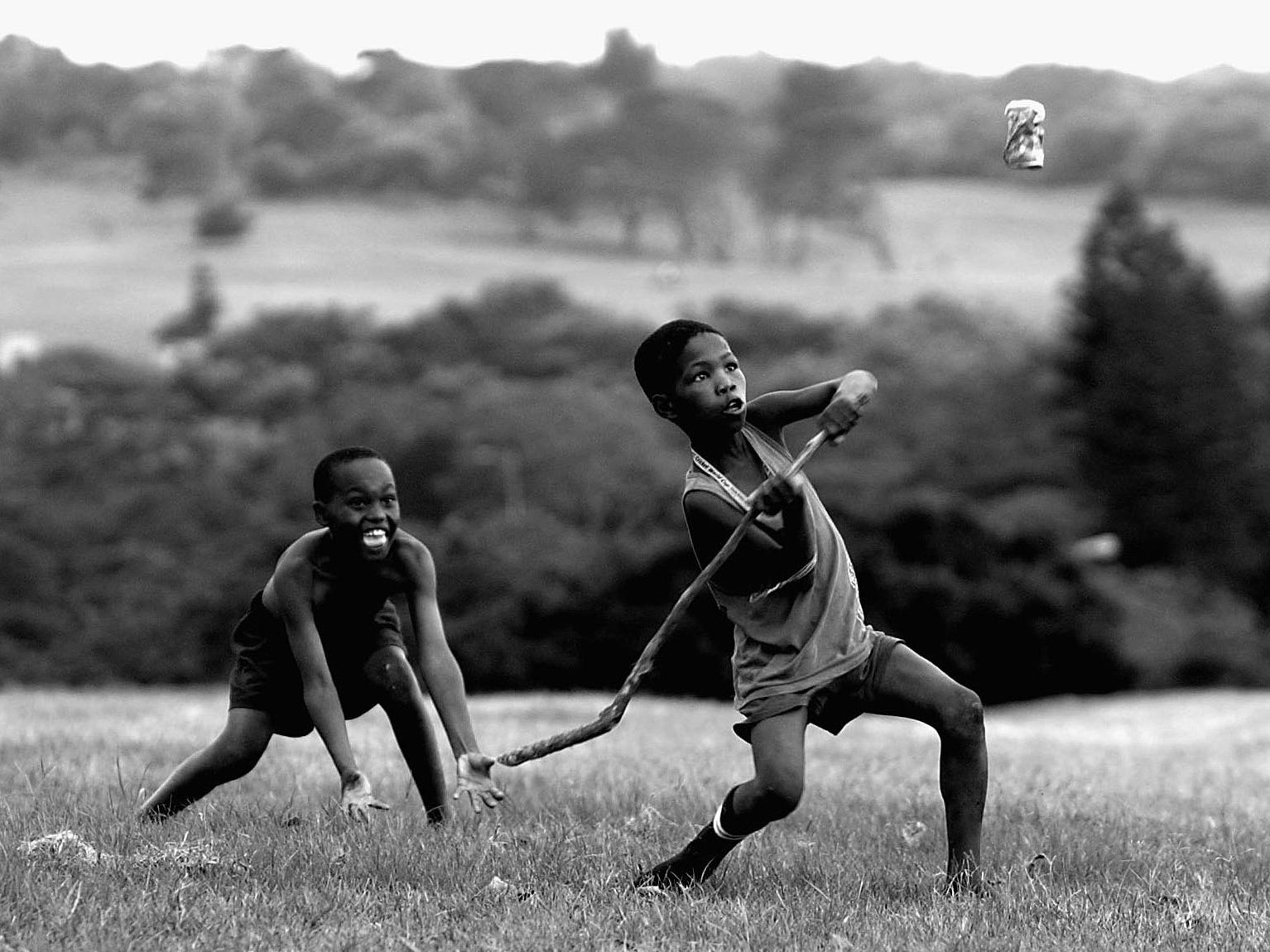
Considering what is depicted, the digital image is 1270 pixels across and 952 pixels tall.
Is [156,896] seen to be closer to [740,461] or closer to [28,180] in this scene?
[740,461]

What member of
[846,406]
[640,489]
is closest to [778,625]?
[846,406]

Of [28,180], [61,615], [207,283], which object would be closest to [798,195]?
[207,283]

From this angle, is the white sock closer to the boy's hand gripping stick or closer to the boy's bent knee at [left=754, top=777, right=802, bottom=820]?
the boy's bent knee at [left=754, top=777, right=802, bottom=820]

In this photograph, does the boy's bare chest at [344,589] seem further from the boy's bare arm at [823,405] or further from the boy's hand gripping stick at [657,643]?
the boy's bare arm at [823,405]

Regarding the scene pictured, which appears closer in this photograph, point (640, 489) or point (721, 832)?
point (721, 832)

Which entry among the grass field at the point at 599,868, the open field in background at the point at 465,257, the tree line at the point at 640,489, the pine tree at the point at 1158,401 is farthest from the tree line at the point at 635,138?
the grass field at the point at 599,868

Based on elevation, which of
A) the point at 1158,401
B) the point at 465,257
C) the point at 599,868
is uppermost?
the point at 599,868

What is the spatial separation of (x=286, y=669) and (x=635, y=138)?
160m

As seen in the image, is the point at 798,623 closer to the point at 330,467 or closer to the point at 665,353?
the point at 665,353

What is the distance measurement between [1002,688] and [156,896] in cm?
4605

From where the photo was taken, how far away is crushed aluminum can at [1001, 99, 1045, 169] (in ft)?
24.7

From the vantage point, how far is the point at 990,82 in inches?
7771

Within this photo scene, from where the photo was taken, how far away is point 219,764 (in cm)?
821

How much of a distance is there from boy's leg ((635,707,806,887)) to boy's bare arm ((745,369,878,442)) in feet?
3.60
